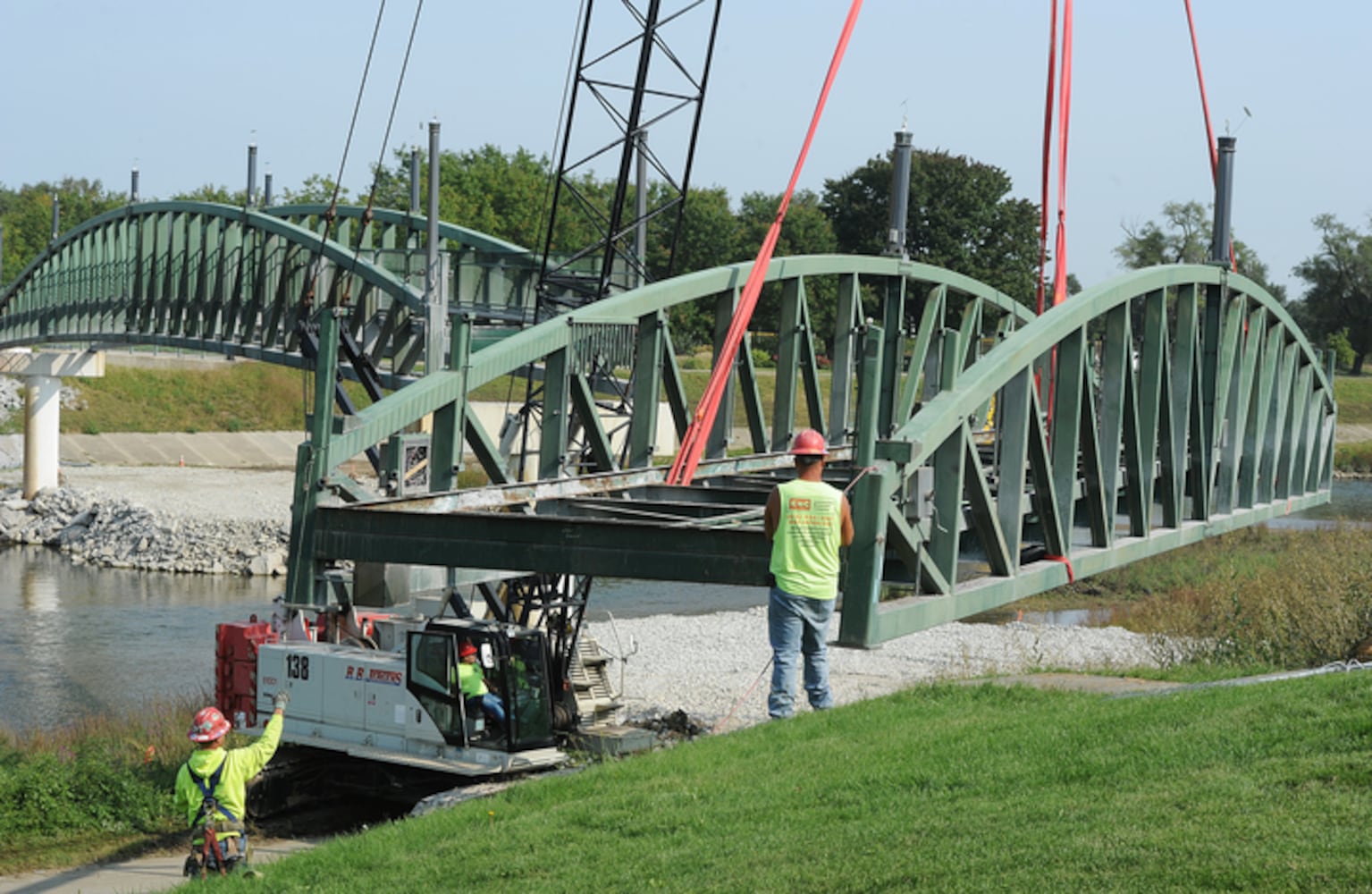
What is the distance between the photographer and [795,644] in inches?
471

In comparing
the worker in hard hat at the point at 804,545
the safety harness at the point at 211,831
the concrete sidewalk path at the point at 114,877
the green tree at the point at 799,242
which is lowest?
the concrete sidewalk path at the point at 114,877

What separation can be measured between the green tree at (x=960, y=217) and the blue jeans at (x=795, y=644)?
84.0 metres

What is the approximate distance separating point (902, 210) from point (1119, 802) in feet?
38.5

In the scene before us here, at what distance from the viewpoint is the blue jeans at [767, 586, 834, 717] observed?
38.7 feet

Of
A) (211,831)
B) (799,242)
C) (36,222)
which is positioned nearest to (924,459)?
(211,831)

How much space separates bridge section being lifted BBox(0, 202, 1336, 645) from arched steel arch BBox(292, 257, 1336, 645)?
28 mm

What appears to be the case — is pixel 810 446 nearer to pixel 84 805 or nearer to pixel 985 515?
pixel 985 515

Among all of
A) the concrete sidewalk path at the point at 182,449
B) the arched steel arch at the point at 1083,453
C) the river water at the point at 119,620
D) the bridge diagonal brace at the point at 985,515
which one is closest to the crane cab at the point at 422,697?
the arched steel arch at the point at 1083,453

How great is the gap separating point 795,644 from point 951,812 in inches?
141

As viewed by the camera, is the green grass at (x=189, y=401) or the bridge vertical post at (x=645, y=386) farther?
the green grass at (x=189, y=401)

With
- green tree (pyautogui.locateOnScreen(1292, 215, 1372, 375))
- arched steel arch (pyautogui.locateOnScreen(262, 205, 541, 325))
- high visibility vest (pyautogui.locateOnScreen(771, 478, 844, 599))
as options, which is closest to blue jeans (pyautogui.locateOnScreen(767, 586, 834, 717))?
high visibility vest (pyautogui.locateOnScreen(771, 478, 844, 599))

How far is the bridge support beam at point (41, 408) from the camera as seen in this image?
187 feet

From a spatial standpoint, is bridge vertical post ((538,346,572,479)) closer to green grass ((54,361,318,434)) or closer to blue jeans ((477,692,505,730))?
blue jeans ((477,692,505,730))

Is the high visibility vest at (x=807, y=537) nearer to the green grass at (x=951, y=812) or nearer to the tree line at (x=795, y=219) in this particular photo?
the green grass at (x=951, y=812)
